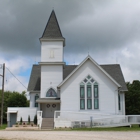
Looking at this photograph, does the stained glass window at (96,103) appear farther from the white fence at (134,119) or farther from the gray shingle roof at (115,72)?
the gray shingle roof at (115,72)

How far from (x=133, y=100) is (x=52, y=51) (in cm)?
2439

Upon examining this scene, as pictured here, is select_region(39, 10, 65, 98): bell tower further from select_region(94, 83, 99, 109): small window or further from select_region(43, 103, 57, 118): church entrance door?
select_region(94, 83, 99, 109): small window

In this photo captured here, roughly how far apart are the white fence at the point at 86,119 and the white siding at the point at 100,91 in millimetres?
1131

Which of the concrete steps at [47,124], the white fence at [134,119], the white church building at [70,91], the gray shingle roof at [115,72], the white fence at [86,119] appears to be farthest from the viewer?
the gray shingle roof at [115,72]

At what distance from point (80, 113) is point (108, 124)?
3608mm

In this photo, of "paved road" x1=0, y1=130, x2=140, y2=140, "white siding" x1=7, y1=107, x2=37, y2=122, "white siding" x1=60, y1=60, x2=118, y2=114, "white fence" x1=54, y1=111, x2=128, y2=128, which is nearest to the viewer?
"paved road" x1=0, y1=130, x2=140, y2=140

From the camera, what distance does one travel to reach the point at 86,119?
29.8 m

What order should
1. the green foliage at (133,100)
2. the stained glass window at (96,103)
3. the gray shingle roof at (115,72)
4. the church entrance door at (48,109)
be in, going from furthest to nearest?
1. the green foliage at (133,100)
2. the gray shingle roof at (115,72)
3. the church entrance door at (48,109)
4. the stained glass window at (96,103)

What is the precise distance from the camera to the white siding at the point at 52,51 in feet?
115

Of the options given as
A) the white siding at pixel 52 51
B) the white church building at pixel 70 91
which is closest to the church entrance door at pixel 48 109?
the white church building at pixel 70 91

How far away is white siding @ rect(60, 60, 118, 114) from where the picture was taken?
103ft

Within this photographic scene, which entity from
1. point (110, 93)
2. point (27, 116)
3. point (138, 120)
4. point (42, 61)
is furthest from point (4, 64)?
point (138, 120)

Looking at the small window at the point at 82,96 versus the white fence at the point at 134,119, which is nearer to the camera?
the white fence at the point at 134,119

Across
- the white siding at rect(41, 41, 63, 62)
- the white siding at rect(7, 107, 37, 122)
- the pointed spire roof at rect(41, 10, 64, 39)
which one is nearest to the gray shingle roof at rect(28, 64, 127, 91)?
the white siding at rect(41, 41, 63, 62)
